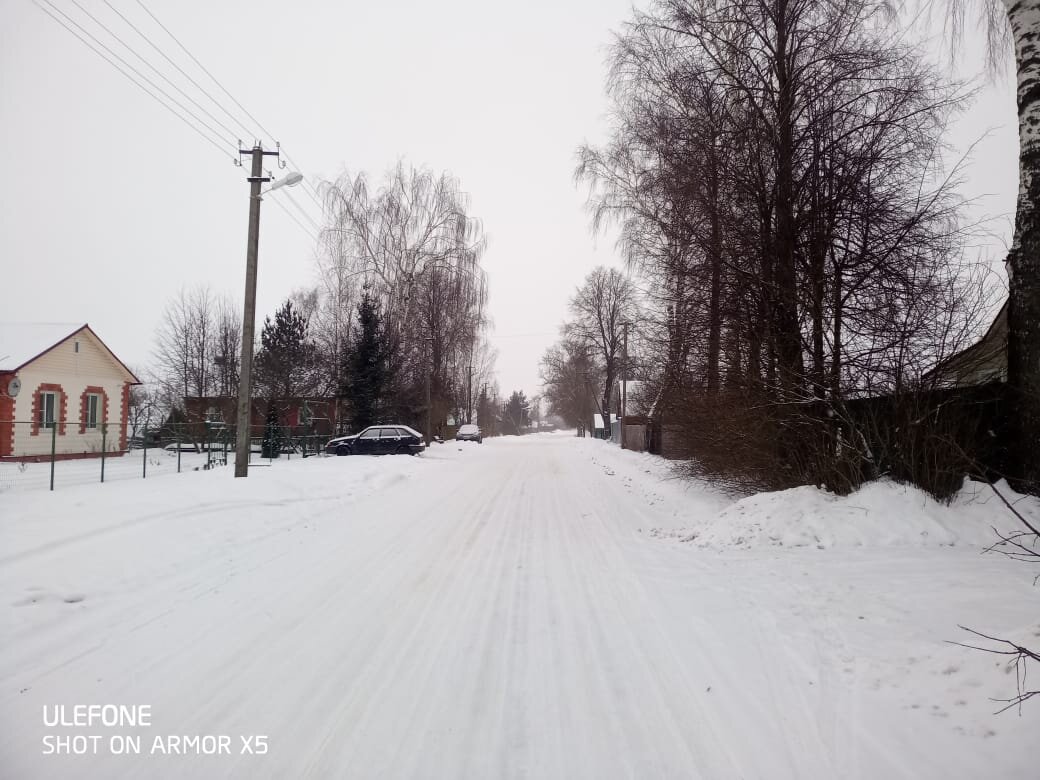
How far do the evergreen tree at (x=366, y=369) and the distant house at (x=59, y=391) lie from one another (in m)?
9.21

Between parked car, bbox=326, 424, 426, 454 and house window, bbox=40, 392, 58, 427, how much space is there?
35.5 feet

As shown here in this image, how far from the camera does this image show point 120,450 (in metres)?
23.8

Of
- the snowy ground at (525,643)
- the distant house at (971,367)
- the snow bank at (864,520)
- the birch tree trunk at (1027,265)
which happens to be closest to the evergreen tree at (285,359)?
the snowy ground at (525,643)

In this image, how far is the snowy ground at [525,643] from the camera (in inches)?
109

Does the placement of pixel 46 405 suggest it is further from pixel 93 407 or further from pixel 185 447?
pixel 185 447

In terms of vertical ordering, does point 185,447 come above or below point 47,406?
below

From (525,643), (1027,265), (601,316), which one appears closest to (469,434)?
(601,316)

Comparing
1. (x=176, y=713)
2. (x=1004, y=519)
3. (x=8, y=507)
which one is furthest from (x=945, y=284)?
(x=8, y=507)

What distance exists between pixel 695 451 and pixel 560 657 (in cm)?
786

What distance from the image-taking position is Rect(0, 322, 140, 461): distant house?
19859 mm

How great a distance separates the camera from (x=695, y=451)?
11.0 m

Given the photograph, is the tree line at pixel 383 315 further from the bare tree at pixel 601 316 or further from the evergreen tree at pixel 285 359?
the bare tree at pixel 601 316

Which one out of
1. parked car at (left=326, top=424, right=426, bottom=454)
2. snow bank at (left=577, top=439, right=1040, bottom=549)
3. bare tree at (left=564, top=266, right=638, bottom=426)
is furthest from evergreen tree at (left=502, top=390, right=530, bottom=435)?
snow bank at (left=577, top=439, right=1040, bottom=549)

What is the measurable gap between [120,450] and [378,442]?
1136cm
